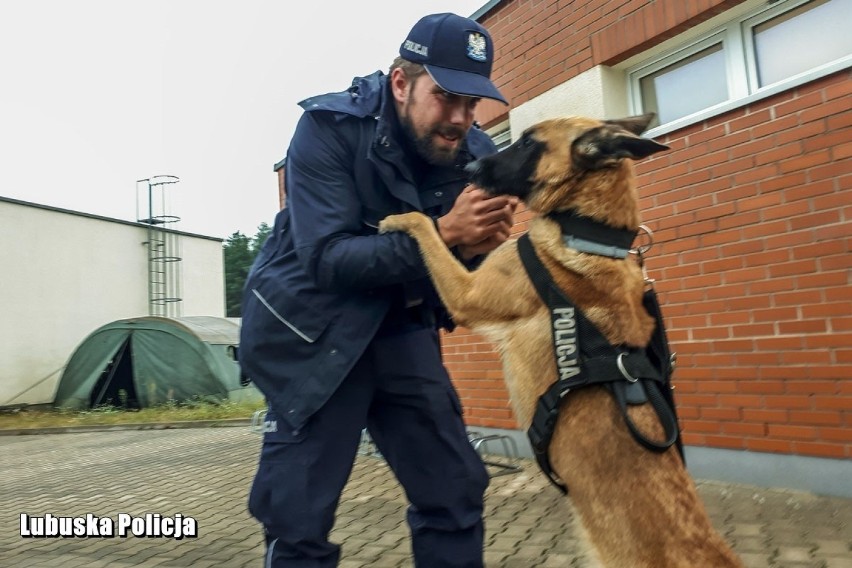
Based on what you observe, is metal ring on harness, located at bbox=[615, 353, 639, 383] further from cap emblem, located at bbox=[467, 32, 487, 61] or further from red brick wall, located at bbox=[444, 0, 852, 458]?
red brick wall, located at bbox=[444, 0, 852, 458]

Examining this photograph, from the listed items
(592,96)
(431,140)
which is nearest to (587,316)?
(431,140)

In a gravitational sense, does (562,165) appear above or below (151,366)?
above

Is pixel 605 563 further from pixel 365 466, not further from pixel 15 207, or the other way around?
pixel 15 207

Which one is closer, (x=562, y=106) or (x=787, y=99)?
(x=787, y=99)

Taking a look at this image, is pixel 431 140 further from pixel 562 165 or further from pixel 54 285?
pixel 54 285

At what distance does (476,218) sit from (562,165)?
544mm

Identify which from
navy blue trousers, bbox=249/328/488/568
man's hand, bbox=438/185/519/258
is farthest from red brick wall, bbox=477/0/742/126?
navy blue trousers, bbox=249/328/488/568

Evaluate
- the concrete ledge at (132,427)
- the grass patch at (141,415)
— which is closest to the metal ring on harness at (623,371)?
the concrete ledge at (132,427)

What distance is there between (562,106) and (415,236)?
13.4 ft

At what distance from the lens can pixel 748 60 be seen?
15.4 ft

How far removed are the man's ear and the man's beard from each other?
7 cm

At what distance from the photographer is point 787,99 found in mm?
4316

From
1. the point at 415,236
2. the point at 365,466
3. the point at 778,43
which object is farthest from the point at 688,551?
the point at 365,466

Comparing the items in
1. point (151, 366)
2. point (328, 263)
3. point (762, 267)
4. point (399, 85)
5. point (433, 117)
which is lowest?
point (151, 366)
